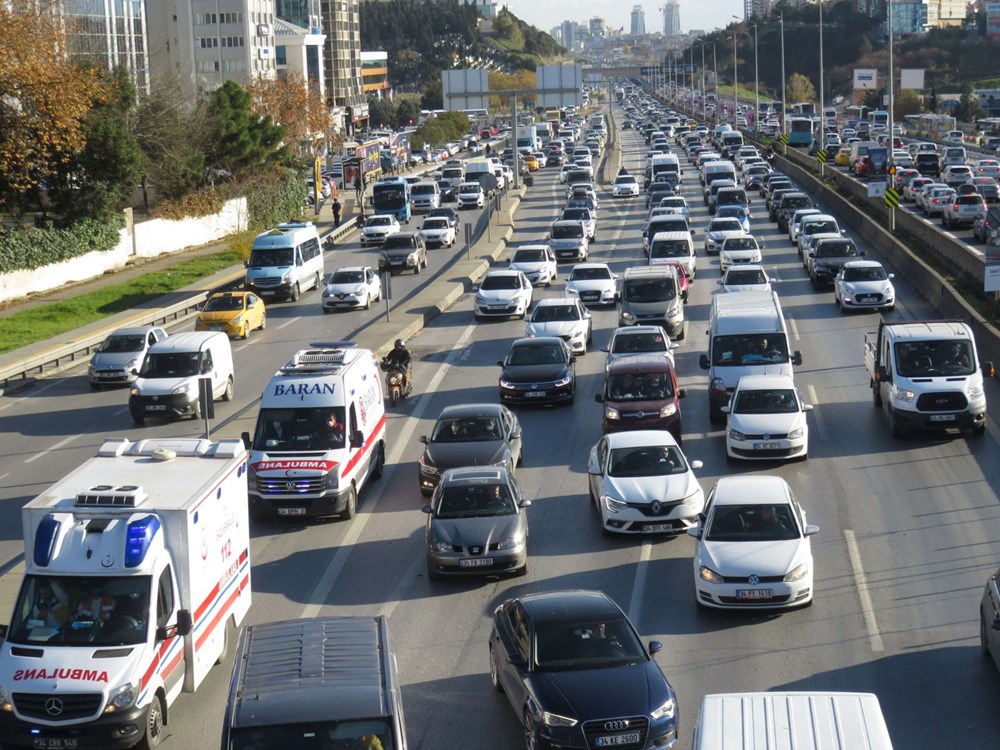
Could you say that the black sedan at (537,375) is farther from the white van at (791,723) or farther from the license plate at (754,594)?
the white van at (791,723)

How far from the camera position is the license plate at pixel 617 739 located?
12.9 meters

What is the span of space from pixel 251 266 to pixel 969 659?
36.8 meters

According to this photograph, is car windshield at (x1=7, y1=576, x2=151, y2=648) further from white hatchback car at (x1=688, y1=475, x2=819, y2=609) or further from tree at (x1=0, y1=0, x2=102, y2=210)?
tree at (x1=0, y1=0, x2=102, y2=210)

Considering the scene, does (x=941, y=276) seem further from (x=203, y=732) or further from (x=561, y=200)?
(x=561, y=200)

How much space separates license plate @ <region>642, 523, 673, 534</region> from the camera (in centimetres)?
2086

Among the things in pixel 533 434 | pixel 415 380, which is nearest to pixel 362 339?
pixel 415 380

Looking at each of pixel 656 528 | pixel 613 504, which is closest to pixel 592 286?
pixel 613 504

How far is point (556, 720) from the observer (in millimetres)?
13109

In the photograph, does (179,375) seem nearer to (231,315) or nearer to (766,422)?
(231,315)

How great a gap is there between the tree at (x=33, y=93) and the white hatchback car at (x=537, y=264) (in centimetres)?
1545

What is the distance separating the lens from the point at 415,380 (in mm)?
34719

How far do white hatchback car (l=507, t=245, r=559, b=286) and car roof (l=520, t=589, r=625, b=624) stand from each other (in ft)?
109

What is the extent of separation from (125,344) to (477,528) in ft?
62.9

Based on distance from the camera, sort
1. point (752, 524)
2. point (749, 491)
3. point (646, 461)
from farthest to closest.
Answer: point (646, 461), point (749, 491), point (752, 524)
